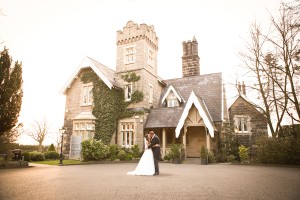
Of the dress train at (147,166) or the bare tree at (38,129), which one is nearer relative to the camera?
the dress train at (147,166)

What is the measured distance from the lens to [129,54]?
73.4ft

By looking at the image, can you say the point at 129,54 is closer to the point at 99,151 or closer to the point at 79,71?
the point at 79,71

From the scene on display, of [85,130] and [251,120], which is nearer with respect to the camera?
[85,130]

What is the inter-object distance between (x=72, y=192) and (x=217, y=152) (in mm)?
14642

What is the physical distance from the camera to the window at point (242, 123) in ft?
74.1

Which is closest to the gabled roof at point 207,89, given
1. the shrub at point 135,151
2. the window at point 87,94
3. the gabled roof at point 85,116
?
the shrub at point 135,151

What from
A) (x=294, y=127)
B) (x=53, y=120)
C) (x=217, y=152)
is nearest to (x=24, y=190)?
(x=217, y=152)

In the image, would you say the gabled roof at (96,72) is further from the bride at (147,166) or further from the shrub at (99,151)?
the bride at (147,166)

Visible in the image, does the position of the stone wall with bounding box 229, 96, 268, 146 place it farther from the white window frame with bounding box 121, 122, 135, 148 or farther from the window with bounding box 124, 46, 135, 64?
the window with bounding box 124, 46, 135, 64

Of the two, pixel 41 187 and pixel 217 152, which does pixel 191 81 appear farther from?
pixel 41 187

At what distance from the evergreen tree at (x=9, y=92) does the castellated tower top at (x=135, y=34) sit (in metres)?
10.1

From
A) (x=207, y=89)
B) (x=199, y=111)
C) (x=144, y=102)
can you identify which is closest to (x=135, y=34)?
(x=144, y=102)

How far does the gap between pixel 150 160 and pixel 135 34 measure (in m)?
15.0

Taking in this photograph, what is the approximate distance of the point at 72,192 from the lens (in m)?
6.38
